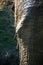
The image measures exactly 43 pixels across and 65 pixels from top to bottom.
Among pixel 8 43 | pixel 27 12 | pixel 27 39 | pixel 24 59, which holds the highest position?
pixel 27 12

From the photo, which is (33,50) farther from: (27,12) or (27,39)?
(27,12)

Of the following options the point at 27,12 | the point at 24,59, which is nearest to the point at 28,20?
the point at 27,12

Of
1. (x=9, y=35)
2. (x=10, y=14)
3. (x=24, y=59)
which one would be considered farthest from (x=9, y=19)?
(x=24, y=59)

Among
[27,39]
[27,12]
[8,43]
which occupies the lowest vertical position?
[8,43]

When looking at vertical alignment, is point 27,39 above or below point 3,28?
above

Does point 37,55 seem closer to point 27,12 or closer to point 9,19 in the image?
point 27,12

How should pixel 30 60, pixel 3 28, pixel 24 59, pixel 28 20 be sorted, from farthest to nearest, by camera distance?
1. pixel 3 28
2. pixel 24 59
3. pixel 30 60
4. pixel 28 20

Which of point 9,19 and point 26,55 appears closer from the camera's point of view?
point 26,55

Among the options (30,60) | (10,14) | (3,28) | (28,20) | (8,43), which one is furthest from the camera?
(10,14)

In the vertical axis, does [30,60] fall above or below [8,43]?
above
